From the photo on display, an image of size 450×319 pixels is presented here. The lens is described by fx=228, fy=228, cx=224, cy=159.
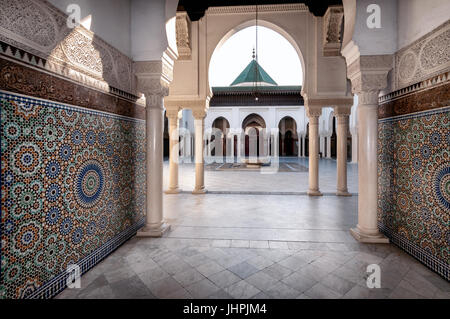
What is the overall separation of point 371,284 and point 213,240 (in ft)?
4.83

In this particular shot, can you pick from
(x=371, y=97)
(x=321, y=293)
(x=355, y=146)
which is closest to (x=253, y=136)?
(x=355, y=146)

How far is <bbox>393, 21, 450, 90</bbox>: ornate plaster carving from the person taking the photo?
180cm

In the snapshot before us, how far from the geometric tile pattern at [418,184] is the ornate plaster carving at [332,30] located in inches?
109

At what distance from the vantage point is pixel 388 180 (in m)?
2.47

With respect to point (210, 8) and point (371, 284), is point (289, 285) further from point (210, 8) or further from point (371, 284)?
point (210, 8)

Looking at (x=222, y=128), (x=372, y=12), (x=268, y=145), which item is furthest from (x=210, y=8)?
(x=222, y=128)

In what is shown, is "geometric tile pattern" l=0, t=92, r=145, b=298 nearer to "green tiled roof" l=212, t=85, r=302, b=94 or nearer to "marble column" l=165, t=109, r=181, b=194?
"marble column" l=165, t=109, r=181, b=194

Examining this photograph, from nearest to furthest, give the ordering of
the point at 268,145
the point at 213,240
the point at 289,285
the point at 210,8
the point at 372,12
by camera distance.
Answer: the point at 289,285 → the point at 372,12 → the point at 213,240 → the point at 210,8 → the point at 268,145

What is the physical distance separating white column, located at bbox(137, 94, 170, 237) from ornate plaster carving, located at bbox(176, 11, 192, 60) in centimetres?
278

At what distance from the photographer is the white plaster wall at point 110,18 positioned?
1.88 meters

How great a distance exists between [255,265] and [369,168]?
159 centimetres

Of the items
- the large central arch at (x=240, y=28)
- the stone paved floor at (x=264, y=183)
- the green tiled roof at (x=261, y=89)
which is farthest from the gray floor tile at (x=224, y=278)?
the green tiled roof at (x=261, y=89)

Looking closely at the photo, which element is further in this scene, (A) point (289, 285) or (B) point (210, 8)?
(B) point (210, 8)
